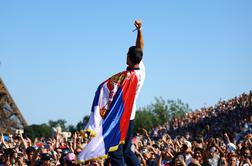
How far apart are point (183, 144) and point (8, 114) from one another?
43.1 meters

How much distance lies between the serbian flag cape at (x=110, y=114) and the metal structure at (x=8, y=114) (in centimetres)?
4583

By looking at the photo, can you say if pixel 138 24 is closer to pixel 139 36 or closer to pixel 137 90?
pixel 139 36

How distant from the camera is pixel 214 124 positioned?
3775 cm

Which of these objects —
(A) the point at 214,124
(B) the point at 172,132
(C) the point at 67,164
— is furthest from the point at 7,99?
(C) the point at 67,164

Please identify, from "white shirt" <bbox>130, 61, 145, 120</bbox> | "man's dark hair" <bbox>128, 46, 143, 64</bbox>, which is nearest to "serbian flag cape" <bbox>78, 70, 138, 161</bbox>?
"white shirt" <bbox>130, 61, 145, 120</bbox>

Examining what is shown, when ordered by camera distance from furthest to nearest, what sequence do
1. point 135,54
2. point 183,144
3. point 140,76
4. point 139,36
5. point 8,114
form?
point 8,114, point 183,144, point 139,36, point 140,76, point 135,54

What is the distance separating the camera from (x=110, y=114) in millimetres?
7812

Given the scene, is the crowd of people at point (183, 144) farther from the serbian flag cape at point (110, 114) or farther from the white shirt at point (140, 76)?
the white shirt at point (140, 76)

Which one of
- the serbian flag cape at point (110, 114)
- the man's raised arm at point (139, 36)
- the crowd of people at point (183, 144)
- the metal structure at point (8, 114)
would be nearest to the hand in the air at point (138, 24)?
the man's raised arm at point (139, 36)

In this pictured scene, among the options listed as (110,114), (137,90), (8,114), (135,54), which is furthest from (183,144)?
(8,114)

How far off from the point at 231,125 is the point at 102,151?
28548 millimetres

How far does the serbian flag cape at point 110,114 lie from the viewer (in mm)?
7734

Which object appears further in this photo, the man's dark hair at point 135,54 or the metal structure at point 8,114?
the metal structure at point 8,114

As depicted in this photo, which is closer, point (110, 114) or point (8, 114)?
point (110, 114)
